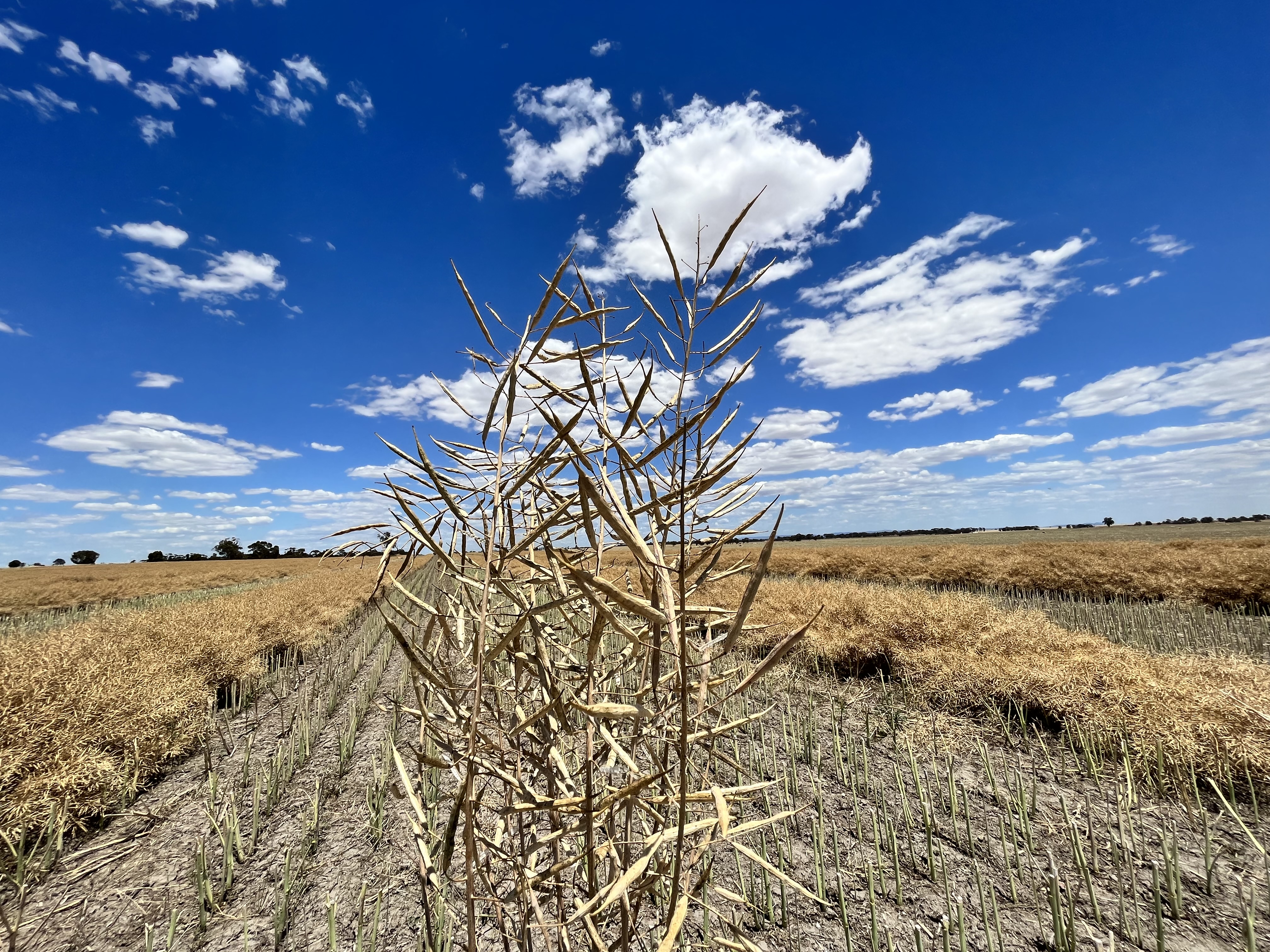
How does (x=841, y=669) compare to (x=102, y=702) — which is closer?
(x=102, y=702)

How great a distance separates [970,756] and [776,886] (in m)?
2.62

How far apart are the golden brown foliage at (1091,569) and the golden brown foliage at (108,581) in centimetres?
2730

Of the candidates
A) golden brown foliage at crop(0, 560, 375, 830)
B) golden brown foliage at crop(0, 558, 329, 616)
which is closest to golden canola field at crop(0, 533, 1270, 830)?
golden brown foliage at crop(0, 560, 375, 830)

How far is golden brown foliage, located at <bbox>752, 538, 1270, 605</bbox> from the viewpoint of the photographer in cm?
1188

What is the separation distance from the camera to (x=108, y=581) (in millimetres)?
24641

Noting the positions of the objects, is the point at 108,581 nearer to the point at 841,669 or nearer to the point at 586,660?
the point at 841,669

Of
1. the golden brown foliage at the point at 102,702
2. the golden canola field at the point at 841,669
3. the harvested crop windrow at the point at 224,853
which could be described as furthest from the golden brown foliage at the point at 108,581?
the harvested crop windrow at the point at 224,853

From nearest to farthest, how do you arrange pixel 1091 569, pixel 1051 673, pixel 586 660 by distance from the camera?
pixel 586 660 < pixel 1051 673 < pixel 1091 569

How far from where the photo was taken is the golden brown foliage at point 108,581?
19.3 m

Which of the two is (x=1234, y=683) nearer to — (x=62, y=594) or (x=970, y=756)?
(x=970, y=756)

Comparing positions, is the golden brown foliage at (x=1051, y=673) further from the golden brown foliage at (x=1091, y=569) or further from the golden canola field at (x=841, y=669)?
the golden brown foliage at (x=1091, y=569)

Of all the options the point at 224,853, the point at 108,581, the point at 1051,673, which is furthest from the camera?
the point at 108,581

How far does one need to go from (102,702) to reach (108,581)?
28.4 m

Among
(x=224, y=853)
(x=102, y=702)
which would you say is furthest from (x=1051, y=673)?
(x=102, y=702)
